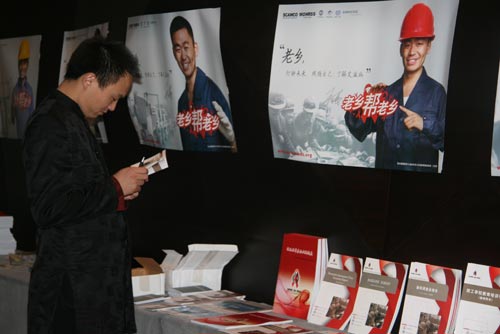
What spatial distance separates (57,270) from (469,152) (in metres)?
1.46

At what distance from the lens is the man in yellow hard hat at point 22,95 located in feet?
16.4

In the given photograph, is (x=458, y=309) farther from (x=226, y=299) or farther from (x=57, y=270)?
(x=57, y=270)

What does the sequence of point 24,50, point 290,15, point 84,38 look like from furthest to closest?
point 24,50
point 84,38
point 290,15

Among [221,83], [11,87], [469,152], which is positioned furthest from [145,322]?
[11,87]

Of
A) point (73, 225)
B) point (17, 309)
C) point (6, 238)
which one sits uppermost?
point (73, 225)

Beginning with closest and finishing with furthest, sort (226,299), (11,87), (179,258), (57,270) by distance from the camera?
(57,270), (226,299), (179,258), (11,87)

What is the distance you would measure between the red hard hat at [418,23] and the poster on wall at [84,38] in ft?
6.66

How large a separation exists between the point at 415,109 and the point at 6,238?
2.96 meters

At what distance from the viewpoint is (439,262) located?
2.79m

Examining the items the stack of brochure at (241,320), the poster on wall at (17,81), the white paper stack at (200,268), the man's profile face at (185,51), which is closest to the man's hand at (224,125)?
the man's profile face at (185,51)

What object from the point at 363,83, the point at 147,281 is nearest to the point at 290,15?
the point at 363,83

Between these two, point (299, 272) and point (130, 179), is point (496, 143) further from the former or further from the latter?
point (130, 179)

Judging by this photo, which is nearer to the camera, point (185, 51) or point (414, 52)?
point (414, 52)

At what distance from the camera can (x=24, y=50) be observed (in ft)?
16.5
